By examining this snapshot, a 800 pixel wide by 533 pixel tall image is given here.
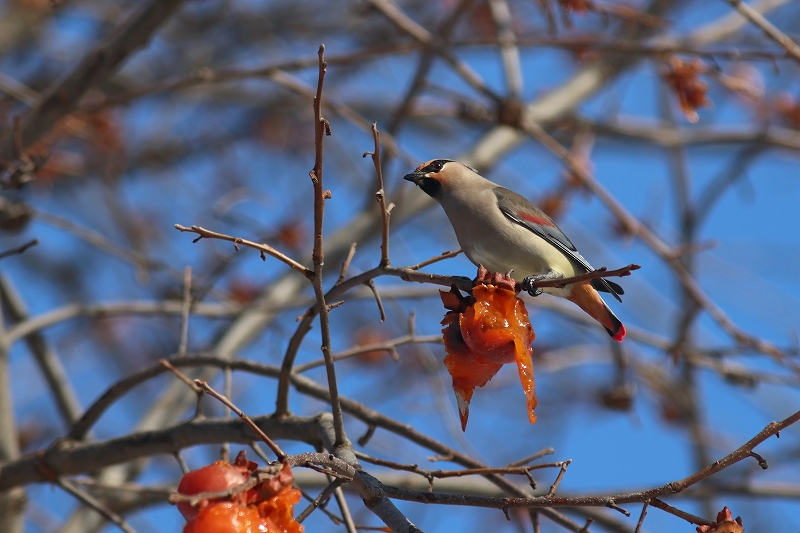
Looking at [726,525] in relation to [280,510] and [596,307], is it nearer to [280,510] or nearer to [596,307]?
[280,510]

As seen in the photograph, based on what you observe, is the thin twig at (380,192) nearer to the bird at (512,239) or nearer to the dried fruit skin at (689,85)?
the bird at (512,239)

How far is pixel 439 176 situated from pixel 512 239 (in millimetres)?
649

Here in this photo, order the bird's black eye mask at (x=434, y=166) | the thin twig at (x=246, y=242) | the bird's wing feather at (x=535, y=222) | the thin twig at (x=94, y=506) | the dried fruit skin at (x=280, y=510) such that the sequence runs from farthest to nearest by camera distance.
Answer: the bird's black eye mask at (x=434, y=166) < the bird's wing feather at (x=535, y=222) < the thin twig at (x=94, y=506) < the thin twig at (x=246, y=242) < the dried fruit skin at (x=280, y=510)

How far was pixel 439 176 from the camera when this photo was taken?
410 centimetres

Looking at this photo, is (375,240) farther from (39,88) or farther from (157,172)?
(39,88)

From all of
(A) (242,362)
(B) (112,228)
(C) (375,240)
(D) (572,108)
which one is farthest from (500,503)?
(B) (112,228)

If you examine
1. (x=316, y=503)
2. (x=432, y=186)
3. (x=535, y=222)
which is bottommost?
(x=316, y=503)

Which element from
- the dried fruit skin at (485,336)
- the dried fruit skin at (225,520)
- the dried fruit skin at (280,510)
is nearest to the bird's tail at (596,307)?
the dried fruit skin at (485,336)

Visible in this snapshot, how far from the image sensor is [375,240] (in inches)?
249

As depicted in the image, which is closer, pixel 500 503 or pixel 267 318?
pixel 500 503

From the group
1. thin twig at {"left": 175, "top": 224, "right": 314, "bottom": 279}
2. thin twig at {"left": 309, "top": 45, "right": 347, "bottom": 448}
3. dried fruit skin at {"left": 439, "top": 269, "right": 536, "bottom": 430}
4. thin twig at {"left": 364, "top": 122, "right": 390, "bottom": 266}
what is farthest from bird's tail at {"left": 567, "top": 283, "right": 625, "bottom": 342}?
thin twig at {"left": 175, "top": 224, "right": 314, "bottom": 279}

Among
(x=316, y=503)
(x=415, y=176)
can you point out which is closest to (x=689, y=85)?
(x=415, y=176)

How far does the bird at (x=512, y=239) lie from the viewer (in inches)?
138

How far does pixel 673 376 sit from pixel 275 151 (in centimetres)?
443
